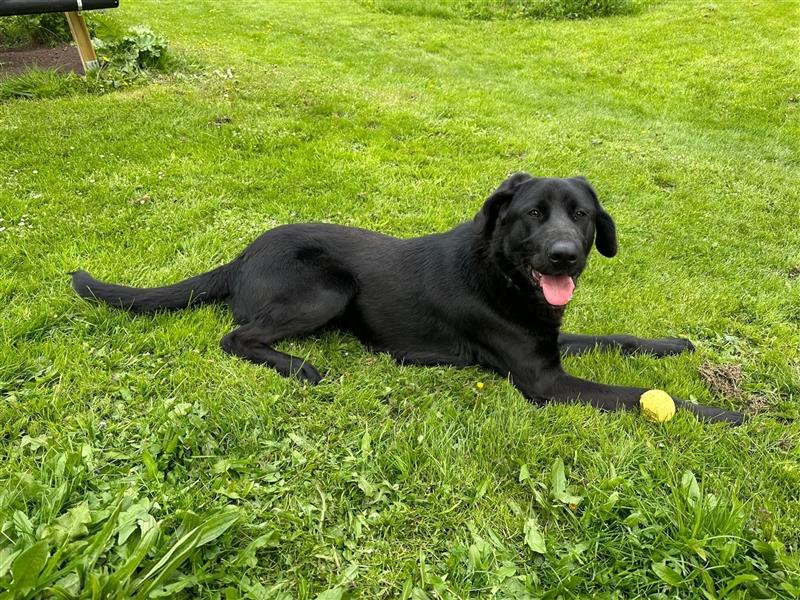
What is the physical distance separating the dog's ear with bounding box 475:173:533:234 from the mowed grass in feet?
3.08

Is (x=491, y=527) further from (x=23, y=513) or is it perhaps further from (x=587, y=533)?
A: (x=23, y=513)

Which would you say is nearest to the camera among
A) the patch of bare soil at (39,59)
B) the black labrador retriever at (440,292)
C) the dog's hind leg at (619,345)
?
the black labrador retriever at (440,292)

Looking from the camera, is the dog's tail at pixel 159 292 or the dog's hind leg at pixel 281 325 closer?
the dog's hind leg at pixel 281 325

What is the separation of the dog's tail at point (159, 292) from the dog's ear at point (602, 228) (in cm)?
233

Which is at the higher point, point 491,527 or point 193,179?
point 193,179

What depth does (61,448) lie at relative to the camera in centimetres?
239

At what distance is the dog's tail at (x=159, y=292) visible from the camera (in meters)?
3.31

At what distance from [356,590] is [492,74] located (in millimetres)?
10390

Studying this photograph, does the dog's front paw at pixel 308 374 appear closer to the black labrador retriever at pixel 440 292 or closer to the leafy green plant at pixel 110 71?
the black labrador retriever at pixel 440 292

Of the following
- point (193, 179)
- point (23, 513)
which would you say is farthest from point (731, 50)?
point (23, 513)

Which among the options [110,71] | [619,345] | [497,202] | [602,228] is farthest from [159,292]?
[110,71]

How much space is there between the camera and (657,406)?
2.72 meters

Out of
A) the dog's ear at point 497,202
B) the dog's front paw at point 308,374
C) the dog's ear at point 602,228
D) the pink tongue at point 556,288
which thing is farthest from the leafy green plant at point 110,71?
the pink tongue at point 556,288

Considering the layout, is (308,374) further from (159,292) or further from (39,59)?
(39,59)
